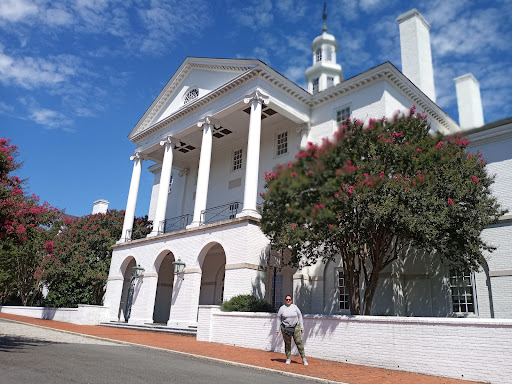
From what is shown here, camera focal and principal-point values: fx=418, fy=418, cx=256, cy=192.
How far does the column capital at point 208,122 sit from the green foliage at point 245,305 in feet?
31.6

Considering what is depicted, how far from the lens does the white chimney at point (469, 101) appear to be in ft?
75.4

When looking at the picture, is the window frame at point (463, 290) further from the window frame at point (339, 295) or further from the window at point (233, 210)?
the window at point (233, 210)

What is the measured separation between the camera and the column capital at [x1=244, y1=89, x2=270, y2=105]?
18.9 meters

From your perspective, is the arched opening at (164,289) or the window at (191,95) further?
the arched opening at (164,289)

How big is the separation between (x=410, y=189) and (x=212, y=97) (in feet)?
42.8

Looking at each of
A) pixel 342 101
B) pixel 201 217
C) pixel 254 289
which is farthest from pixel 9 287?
pixel 342 101

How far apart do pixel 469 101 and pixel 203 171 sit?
50.4 ft

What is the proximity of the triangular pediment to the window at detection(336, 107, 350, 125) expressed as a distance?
4.50m

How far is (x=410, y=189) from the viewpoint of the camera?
35.2 feet

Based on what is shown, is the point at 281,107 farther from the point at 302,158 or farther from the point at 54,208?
the point at 54,208

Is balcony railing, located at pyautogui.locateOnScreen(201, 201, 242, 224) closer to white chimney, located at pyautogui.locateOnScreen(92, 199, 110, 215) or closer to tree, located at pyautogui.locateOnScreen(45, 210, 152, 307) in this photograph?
tree, located at pyautogui.locateOnScreen(45, 210, 152, 307)

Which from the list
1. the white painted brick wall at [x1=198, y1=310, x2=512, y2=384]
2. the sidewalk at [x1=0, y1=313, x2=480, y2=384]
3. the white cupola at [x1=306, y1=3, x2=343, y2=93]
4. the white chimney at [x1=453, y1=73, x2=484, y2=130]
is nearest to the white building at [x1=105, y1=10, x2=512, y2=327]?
the white chimney at [x1=453, y1=73, x2=484, y2=130]

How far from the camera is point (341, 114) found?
19.9 metres

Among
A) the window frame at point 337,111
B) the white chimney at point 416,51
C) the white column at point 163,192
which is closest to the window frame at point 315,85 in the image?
the white chimney at point 416,51
